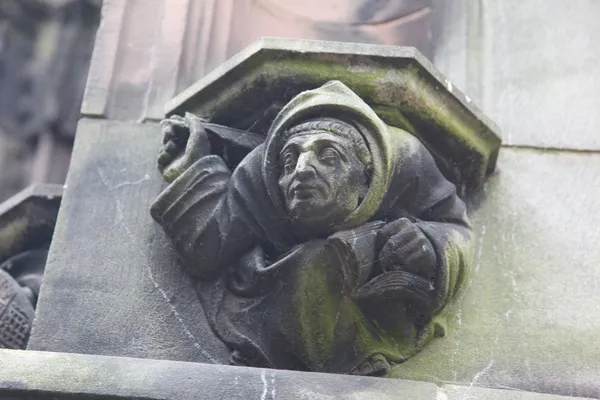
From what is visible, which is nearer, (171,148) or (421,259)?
(421,259)

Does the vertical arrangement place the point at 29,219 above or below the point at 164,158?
below

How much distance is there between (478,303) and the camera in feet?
7.29

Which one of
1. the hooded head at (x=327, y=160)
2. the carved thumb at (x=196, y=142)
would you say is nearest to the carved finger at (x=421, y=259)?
the hooded head at (x=327, y=160)

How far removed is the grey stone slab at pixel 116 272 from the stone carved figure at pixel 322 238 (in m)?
0.07

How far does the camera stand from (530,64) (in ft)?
8.73

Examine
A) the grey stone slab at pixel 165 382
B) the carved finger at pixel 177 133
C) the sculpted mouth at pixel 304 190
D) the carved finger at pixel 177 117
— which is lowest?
the grey stone slab at pixel 165 382

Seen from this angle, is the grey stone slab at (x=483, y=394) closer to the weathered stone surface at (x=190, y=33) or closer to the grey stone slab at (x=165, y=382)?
the grey stone slab at (x=165, y=382)

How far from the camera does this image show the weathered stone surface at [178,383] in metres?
1.83

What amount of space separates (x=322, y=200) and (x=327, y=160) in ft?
0.27

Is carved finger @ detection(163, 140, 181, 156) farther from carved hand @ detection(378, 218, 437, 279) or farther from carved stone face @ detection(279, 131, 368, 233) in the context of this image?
carved hand @ detection(378, 218, 437, 279)

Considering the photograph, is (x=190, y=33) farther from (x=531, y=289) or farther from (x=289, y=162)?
(x=531, y=289)

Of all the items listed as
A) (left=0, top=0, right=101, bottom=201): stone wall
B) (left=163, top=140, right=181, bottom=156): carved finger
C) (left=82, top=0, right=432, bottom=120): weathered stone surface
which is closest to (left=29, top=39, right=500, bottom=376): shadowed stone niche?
(left=163, top=140, right=181, bottom=156): carved finger

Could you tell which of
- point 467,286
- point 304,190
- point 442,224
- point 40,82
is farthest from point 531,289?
point 40,82

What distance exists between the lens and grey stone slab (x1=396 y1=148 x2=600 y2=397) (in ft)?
6.95
